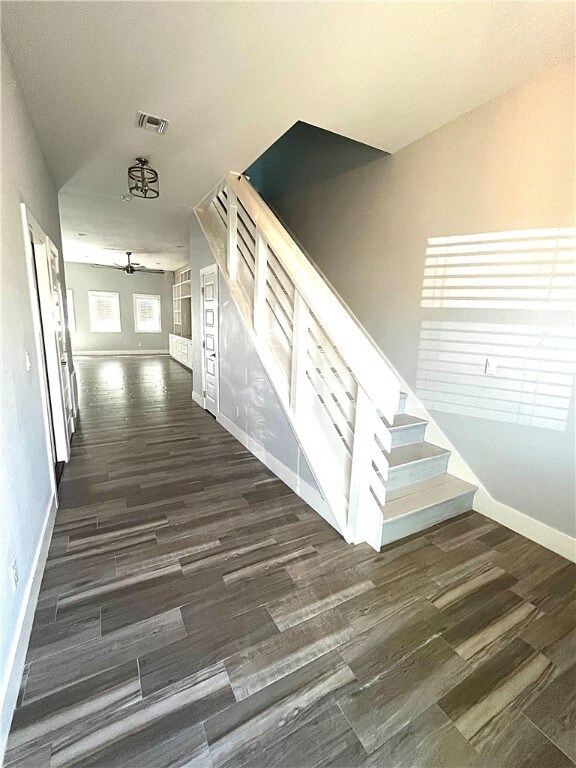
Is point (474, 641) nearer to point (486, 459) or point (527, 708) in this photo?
point (527, 708)

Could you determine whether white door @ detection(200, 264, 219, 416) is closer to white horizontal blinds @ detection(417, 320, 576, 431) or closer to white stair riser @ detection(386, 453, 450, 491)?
white horizontal blinds @ detection(417, 320, 576, 431)

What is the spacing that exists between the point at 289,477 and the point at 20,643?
1886mm

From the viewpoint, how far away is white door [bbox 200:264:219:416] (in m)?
4.29

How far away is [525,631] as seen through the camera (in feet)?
5.31

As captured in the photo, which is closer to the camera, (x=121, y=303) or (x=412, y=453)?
(x=412, y=453)

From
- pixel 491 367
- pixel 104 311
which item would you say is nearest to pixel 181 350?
pixel 104 311

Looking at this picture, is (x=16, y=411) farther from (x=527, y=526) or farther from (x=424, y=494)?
(x=527, y=526)

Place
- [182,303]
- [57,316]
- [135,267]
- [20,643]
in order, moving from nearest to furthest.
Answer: [20,643]
[57,316]
[182,303]
[135,267]

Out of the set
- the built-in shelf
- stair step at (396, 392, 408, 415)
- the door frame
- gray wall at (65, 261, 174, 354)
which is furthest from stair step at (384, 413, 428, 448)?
gray wall at (65, 261, 174, 354)

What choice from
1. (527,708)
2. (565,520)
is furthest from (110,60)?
(565,520)

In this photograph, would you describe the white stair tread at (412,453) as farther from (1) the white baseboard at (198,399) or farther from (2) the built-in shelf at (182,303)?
(2) the built-in shelf at (182,303)

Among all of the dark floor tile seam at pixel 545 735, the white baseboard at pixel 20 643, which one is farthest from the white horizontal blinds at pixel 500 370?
the white baseboard at pixel 20 643

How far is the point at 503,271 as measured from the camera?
7.48 ft

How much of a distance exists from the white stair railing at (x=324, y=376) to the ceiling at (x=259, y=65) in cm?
86
